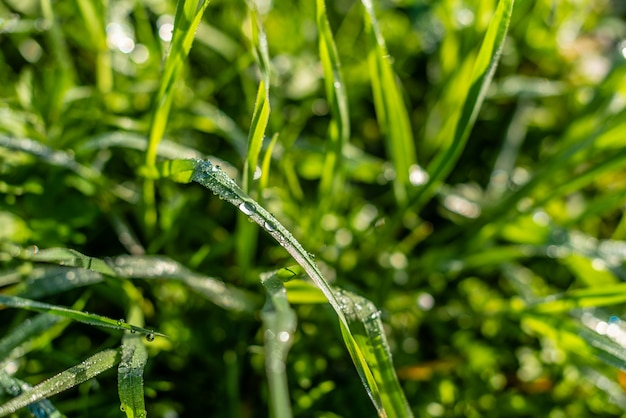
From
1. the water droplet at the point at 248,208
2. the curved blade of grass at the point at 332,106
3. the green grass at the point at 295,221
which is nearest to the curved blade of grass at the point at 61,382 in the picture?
the green grass at the point at 295,221

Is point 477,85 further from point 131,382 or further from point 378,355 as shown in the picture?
point 131,382

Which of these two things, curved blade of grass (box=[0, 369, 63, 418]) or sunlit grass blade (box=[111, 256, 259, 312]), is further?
sunlit grass blade (box=[111, 256, 259, 312])

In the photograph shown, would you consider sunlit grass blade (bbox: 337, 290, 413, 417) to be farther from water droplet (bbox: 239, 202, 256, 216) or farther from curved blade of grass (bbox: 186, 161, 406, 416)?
water droplet (bbox: 239, 202, 256, 216)

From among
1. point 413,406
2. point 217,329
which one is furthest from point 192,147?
point 413,406

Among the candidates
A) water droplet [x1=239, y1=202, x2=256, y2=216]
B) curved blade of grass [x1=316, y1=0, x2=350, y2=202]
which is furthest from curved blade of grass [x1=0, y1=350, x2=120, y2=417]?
curved blade of grass [x1=316, y1=0, x2=350, y2=202]

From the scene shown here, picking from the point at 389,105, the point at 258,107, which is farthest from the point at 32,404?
the point at 389,105

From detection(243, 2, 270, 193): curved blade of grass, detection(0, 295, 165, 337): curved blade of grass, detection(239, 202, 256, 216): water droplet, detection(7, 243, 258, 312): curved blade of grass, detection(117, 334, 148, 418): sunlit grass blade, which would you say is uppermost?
detection(243, 2, 270, 193): curved blade of grass

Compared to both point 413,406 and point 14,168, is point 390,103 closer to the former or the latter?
point 413,406
